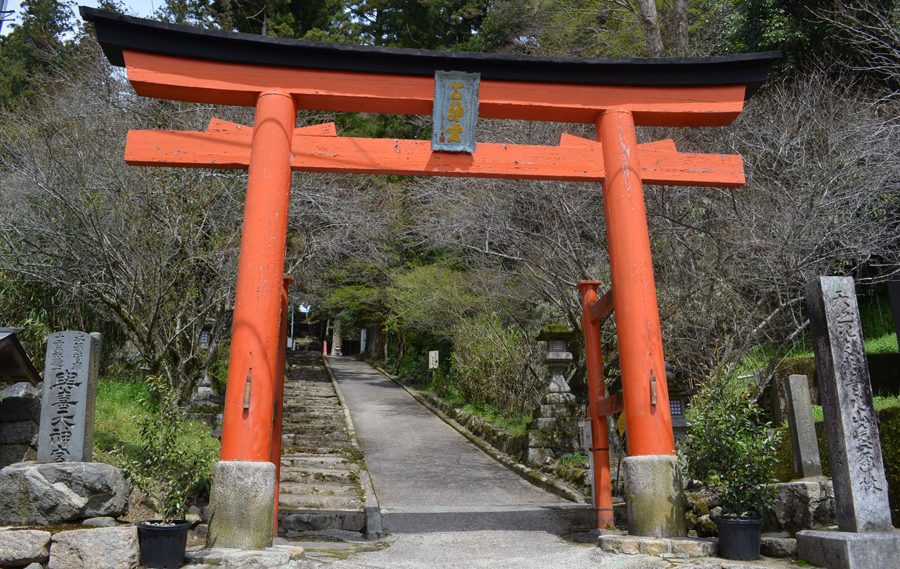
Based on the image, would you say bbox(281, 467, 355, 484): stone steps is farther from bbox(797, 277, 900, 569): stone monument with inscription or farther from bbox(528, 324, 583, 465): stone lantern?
bbox(797, 277, 900, 569): stone monument with inscription

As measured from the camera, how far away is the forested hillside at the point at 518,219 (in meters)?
10.9

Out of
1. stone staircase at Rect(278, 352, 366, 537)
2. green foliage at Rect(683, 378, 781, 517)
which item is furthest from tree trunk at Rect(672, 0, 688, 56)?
green foliage at Rect(683, 378, 781, 517)

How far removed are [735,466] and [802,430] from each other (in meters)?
2.05

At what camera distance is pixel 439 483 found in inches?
460

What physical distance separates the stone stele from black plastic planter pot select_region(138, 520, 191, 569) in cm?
498

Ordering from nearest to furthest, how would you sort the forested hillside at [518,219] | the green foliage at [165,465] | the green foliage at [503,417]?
the green foliage at [165,465]
the forested hillside at [518,219]
the green foliage at [503,417]

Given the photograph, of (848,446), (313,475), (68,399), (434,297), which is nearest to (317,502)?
(313,475)

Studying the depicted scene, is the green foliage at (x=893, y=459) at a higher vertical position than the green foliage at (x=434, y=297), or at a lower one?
lower

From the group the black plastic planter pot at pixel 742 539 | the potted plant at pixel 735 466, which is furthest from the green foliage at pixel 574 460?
the black plastic planter pot at pixel 742 539

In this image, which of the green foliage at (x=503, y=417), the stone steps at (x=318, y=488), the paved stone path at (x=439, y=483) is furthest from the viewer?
the green foliage at (x=503, y=417)

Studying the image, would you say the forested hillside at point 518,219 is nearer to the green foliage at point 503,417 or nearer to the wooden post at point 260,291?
the green foliage at point 503,417

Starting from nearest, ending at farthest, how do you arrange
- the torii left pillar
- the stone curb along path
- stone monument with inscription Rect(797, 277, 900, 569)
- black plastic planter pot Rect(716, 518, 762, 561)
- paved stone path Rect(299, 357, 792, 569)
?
stone monument with inscription Rect(797, 277, 900, 569) → black plastic planter pot Rect(716, 518, 762, 561) → the torii left pillar → paved stone path Rect(299, 357, 792, 569) → the stone curb along path

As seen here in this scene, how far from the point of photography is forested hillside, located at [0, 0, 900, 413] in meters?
10.9

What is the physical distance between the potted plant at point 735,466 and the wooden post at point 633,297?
1.17ft
